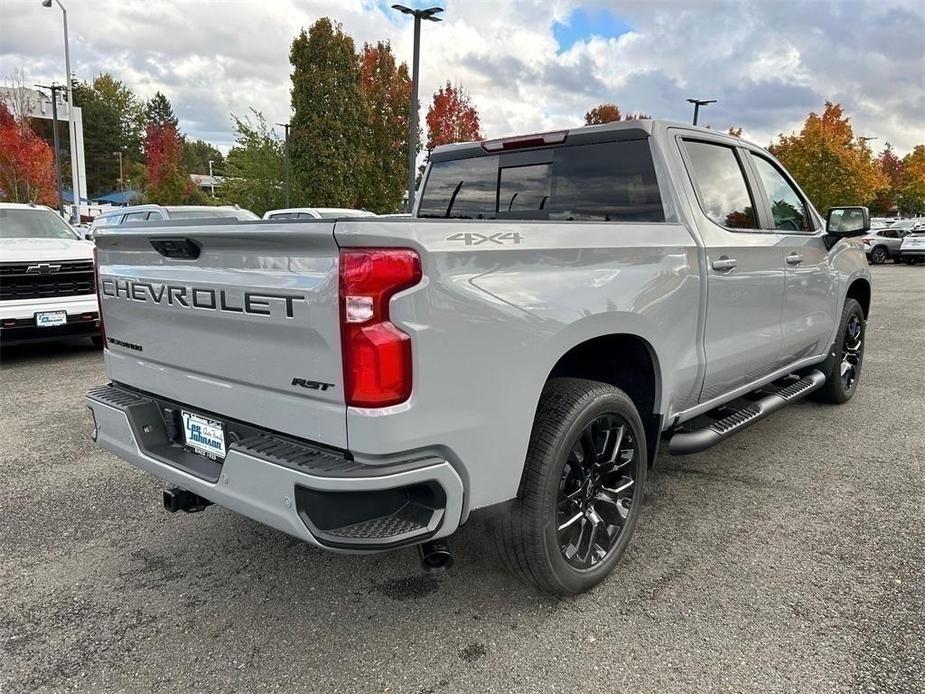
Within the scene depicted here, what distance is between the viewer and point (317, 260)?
6.81 feet

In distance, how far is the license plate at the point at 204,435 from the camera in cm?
255

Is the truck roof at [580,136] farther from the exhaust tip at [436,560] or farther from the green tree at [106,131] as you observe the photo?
the green tree at [106,131]

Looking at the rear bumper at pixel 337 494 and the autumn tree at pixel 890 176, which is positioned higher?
the autumn tree at pixel 890 176

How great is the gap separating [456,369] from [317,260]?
1.76 ft

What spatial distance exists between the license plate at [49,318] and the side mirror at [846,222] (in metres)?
7.08

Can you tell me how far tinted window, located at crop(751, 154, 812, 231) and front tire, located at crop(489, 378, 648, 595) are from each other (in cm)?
213

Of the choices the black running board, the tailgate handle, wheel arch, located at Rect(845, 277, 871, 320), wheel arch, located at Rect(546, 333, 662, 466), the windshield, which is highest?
the windshield

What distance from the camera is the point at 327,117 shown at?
25.7m

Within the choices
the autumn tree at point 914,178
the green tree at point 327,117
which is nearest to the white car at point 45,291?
the green tree at point 327,117

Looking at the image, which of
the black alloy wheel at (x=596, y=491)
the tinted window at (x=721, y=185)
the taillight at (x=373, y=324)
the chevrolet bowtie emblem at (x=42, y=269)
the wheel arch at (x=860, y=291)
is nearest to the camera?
the taillight at (x=373, y=324)

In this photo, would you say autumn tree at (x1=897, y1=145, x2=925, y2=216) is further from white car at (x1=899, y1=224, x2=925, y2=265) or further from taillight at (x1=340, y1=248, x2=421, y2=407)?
taillight at (x1=340, y1=248, x2=421, y2=407)

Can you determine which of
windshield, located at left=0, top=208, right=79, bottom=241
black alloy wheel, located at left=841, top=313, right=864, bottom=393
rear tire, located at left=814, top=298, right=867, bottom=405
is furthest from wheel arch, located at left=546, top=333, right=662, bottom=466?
windshield, located at left=0, top=208, right=79, bottom=241

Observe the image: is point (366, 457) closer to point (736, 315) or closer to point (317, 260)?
point (317, 260)

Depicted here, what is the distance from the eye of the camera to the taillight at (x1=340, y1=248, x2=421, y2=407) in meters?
2.00
